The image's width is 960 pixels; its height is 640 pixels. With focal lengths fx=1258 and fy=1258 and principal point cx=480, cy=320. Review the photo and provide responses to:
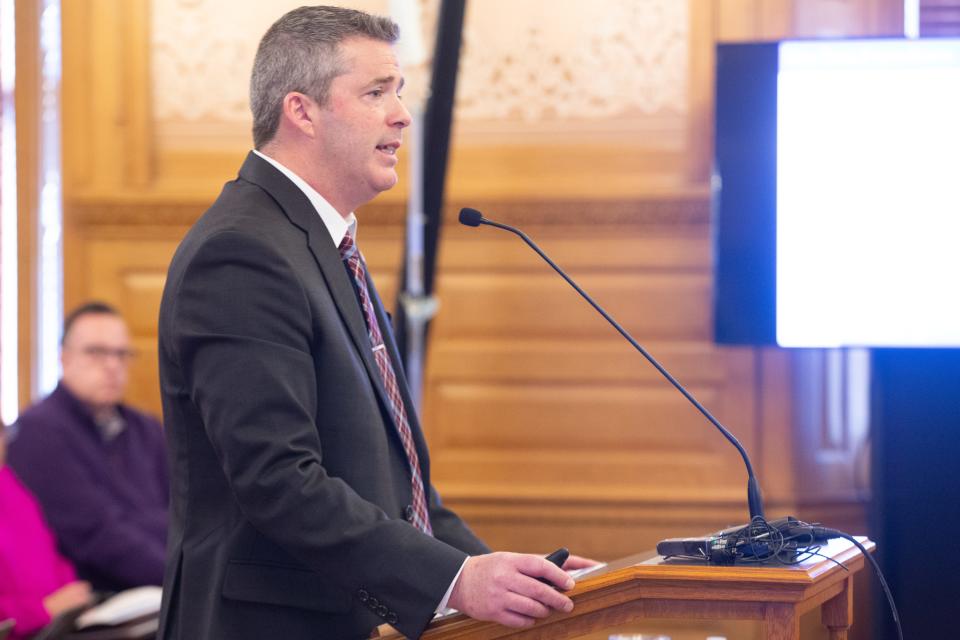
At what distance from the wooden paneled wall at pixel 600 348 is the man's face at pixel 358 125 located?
2116mm

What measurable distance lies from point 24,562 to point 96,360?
0.73m

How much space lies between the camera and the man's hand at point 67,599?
129 inches

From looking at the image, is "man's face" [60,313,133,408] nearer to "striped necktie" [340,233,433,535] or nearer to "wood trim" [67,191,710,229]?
"wood trim" [67,191,710,229]

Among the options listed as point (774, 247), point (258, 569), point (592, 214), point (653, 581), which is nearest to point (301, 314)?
point (258, 569)

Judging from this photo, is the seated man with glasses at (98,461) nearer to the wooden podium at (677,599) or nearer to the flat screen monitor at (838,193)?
the flat screen monitor at (838,193)

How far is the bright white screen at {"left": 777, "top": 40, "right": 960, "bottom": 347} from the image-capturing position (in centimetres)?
320

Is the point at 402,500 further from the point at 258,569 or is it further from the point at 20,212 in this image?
the point at 20,212

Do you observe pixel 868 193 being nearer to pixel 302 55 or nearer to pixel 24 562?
pixel 302 55

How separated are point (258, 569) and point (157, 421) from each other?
2.57 metres

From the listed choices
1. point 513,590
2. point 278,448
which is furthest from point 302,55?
point 513,590

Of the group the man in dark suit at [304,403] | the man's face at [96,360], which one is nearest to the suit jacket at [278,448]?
the man in dark suit at [304,403]

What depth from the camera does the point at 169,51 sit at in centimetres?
422

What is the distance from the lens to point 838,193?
3.25 metres

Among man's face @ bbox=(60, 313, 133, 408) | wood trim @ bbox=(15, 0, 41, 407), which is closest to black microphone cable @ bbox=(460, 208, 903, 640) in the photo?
man's face @ bbox=(60, 313, 133, 408)
